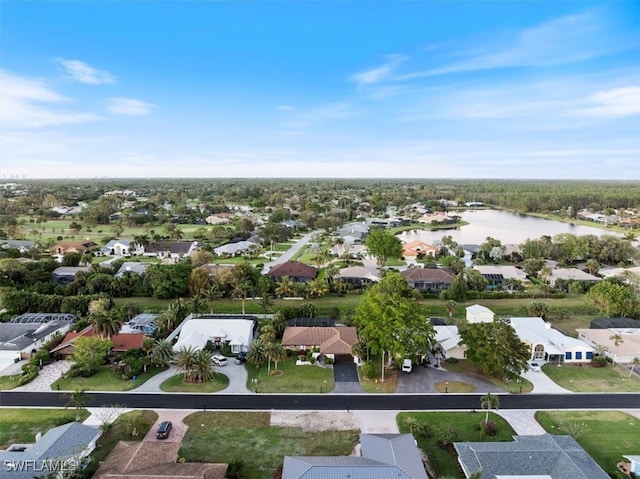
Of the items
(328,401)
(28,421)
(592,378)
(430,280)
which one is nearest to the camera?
(28,421)

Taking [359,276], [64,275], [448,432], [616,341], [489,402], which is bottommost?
[448,432]

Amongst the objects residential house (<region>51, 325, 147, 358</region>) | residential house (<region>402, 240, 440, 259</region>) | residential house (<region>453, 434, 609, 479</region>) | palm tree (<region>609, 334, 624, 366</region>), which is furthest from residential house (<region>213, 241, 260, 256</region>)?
residential house (<region>453, 434, 609, 479</region>)

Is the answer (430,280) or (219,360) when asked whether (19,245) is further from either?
(430,280)

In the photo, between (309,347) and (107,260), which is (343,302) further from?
(107,260)

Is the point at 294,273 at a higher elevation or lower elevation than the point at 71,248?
lower

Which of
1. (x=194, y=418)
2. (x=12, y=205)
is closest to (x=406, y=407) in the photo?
(x=194, y=418)

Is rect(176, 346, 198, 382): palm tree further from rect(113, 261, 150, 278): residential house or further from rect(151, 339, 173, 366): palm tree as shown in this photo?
rect(113, 261, 150, 278): residential house

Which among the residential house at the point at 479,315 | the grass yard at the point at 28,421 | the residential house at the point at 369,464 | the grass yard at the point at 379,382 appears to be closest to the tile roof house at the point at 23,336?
the grass yard at the point at 28,421

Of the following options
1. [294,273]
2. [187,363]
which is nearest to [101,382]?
[187,363]
